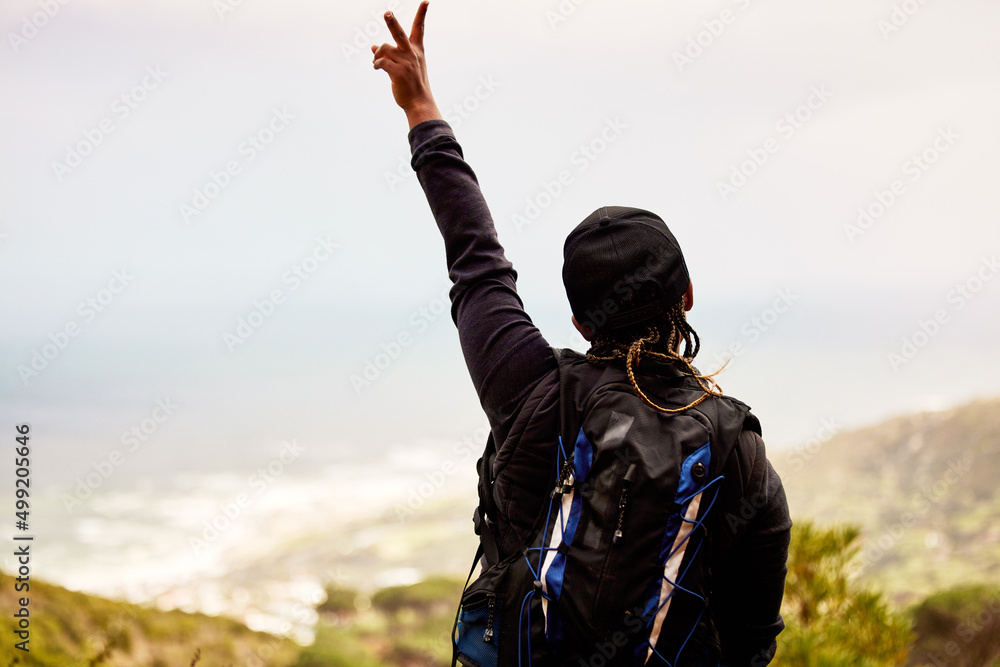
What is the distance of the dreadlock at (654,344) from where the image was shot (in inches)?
57.5

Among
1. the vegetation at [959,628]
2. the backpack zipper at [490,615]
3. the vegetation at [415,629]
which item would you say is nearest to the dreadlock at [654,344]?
the backpack zipper at [490,615]

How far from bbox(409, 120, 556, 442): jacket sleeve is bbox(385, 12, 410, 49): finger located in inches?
7.9

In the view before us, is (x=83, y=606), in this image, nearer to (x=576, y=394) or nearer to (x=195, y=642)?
(x=195, y=642)

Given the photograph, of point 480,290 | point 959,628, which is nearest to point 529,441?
point 480,290

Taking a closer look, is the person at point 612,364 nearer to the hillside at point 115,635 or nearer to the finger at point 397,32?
the finger at point 397,32

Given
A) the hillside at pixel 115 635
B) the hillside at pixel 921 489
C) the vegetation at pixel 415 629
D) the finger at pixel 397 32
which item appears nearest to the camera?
the finger at pixel 397 32

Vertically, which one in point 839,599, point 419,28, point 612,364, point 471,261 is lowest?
point 839,599

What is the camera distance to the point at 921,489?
8.57 m

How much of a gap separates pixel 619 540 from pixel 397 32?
1.15 m

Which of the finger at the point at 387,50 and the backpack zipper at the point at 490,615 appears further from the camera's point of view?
the finger at the point at 387,50

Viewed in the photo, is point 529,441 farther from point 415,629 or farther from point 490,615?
point 415,629

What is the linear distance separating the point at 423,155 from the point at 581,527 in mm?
813

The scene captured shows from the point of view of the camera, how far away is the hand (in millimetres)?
1675

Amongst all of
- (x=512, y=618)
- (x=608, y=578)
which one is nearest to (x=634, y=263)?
(x=608, y=578)
